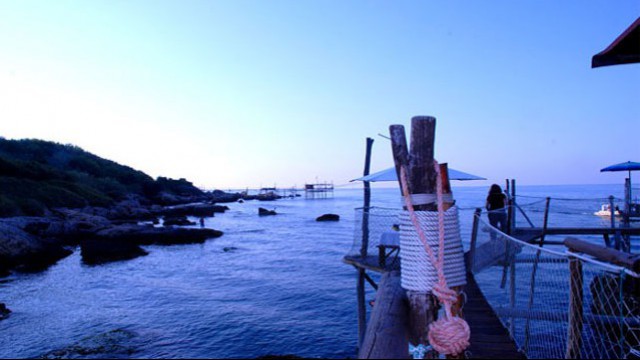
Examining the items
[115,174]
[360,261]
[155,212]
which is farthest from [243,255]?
[115,174]

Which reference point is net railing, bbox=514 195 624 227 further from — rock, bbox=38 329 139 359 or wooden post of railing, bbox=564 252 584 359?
rock, bbox=38 329 139 359

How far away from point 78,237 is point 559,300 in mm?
35120

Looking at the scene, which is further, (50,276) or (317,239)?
(317,239)

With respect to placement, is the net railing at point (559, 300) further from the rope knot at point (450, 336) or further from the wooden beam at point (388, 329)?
the wooden beam at point (388, 329)

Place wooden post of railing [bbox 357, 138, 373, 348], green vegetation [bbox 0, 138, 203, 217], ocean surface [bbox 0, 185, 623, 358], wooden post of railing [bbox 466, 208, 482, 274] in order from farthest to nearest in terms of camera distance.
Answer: green vegetation [bbox 0, 138, 203, 217]
ocean surface [bbox 0, 185, 623, 358]
wooden post of railing [bbox 357, 138, 373, 348]
wooden post of railing [bbox 466, 208, 482, 274]

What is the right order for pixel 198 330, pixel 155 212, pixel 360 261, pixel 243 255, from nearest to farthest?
pixel 360 261
pixel 198 330
pixel 243 255
pixel 155 212

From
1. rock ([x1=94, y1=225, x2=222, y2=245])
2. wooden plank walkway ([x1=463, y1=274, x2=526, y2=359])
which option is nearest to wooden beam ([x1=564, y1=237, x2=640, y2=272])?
wooden plank walkway ([x1=463, y1=274, x2=526, y2=359])

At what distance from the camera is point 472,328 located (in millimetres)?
5637

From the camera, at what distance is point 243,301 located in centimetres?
1803

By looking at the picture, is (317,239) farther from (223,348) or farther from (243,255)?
(223,348)

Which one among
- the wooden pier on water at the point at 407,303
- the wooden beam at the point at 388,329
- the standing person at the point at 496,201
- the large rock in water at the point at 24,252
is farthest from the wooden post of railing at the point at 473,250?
the large rock in water at the point at 24,252

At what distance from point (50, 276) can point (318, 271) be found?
15235 millimetres

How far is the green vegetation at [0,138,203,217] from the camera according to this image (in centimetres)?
4069

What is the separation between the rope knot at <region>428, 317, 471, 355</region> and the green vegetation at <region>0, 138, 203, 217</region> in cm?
4292
